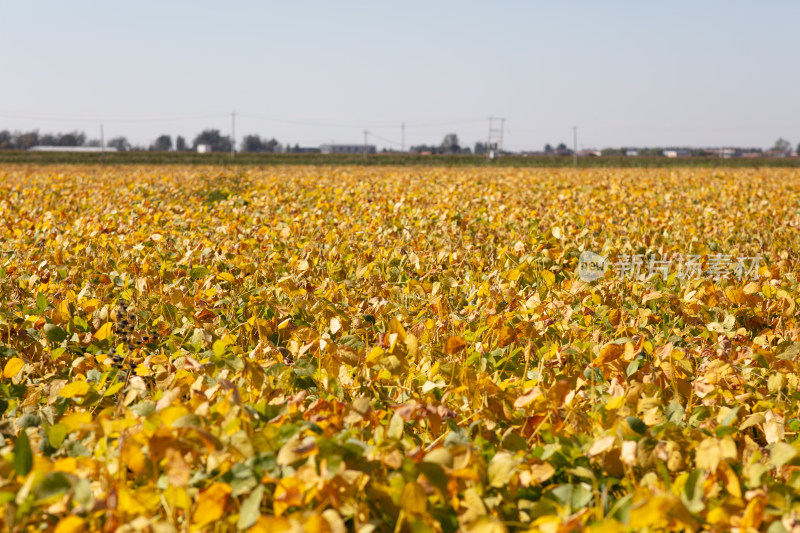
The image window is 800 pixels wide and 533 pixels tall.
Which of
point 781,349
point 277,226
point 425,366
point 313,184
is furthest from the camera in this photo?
point 313,184

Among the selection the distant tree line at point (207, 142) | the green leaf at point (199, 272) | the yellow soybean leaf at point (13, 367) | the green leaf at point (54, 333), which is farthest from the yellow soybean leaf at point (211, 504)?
the distant tree line at point (207, 142)

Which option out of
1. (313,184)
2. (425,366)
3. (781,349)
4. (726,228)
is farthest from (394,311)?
(313,184)

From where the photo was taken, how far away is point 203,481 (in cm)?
168

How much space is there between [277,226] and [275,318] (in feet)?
12.0

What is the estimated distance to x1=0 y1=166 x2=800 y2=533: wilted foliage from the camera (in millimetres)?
1544

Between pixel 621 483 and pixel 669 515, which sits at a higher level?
pixel 669 515

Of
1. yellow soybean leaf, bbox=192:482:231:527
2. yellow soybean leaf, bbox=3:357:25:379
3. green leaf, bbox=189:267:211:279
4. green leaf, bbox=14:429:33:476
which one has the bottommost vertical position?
yellow soybean leaf, bbox=192:482:231:527

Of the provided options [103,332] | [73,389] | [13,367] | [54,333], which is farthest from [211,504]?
[54,333]

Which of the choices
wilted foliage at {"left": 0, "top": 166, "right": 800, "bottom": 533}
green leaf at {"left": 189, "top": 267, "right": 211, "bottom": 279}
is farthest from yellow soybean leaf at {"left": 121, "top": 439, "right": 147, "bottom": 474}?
green leaf at {"left": 189, "top": 267, "right": 211, "bottom": 279}

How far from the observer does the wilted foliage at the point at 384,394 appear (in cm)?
154

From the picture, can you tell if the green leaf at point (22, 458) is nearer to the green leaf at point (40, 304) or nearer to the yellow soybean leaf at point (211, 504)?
the yellow soybean leaf at point (211, 504)

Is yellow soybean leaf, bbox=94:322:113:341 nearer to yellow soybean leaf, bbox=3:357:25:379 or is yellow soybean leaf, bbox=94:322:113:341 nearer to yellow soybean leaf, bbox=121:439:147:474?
yellow soybean leaf, bbox=3:357:25:379

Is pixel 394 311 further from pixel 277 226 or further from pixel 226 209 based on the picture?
pixel 226 209

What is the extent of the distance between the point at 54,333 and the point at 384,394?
1.59 m
